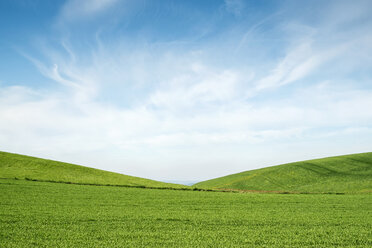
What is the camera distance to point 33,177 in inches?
1278

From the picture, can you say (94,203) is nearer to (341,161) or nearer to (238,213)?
(238,213)

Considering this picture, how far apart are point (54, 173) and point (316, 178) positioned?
142ft

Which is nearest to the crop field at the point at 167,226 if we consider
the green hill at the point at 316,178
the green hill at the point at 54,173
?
the green hill at the point at 54,173

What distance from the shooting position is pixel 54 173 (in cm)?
3619

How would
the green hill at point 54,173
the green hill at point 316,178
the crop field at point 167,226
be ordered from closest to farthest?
1. the crop field at point 167,226
2. the green hill at point 54,173
3. the green hill at point 316,178

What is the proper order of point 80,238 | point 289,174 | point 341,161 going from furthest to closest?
1. point 341,161
2. point 289,174
3. point 80,238

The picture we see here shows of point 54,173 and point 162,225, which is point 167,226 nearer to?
point 162,225

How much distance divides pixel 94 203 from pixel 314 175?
43.0m

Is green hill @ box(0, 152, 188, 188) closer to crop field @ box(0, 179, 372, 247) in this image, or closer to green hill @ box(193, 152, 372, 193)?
crop field @ box(0, 179, 372, 247)

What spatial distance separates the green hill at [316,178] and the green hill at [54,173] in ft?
55.1

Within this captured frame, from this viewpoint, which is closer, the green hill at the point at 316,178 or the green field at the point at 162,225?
the green field at the point at 162,225

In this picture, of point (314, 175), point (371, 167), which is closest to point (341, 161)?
point (371, 167)

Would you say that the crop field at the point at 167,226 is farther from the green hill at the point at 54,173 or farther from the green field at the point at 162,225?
the green hill at the point at 54,173

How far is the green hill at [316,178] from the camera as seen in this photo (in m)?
40.6
